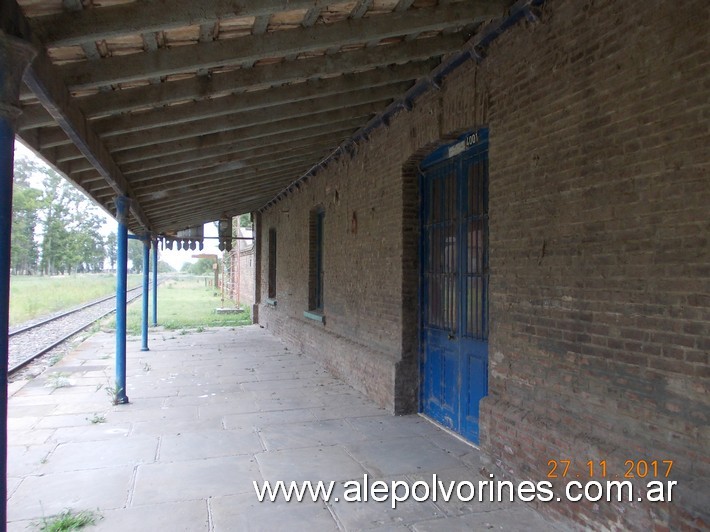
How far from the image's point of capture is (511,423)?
4.17 m

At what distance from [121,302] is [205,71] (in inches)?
160

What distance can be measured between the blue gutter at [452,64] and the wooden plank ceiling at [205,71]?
0.10 metres

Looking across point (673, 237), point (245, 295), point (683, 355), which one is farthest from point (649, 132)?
point (245, 295)

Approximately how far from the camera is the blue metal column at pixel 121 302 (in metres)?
7.03

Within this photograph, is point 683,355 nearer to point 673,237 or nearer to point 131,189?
point 673,237

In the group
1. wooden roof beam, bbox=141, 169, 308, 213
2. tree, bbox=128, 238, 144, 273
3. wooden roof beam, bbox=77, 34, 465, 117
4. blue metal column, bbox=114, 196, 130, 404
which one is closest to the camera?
wooden roof beam, bbox=77, 34, 465, 117

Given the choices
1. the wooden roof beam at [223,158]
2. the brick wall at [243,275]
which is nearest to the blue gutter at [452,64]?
the wooden roof beam at [223,158]

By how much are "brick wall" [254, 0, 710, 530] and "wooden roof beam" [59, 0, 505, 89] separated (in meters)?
0.53

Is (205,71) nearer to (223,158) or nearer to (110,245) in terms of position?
(223,158)

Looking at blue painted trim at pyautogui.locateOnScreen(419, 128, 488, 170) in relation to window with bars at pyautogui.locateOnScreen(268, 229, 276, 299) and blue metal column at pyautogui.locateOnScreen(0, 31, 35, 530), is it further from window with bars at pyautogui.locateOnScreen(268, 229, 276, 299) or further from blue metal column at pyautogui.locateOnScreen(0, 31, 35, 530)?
window with bars at pyautogui.locateOnScreen(268, 229, 276, 299)

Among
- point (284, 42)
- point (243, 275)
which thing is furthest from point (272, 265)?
point (284, 42)

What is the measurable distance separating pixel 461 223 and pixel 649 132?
2.58 meters

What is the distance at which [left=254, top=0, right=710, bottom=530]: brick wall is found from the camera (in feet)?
9.22

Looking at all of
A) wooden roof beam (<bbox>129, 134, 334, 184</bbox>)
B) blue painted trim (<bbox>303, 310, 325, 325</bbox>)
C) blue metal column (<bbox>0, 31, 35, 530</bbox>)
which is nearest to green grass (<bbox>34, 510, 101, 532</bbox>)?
blue metal column (<bbox>0, 31, 35, 530</bbox>)
